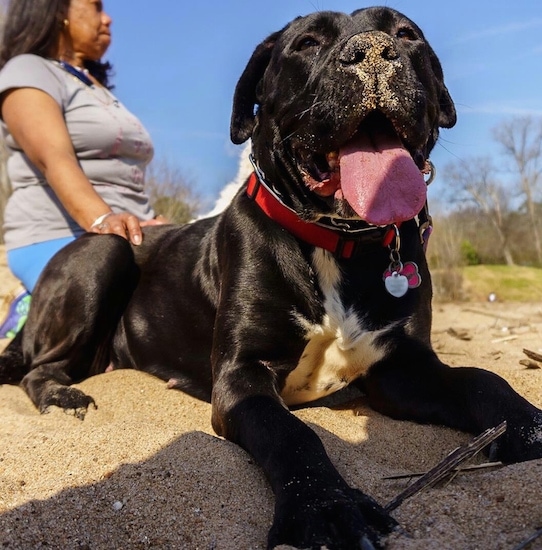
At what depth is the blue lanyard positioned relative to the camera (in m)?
4.68

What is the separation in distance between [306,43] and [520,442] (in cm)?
186

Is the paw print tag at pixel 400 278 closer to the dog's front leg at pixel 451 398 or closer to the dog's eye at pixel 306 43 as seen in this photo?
the dog's front leg at pixel 451 398

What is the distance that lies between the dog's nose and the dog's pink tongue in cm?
31

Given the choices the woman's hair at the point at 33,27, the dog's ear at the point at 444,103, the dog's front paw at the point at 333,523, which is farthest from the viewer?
the woman's hair at the point at 33,27

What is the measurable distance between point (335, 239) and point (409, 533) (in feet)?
4.77

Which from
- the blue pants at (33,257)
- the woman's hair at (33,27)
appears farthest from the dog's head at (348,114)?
the woman's hair at (33,27)

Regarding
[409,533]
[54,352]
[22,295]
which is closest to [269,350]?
[409,533]

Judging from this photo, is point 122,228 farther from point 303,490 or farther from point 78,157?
point 303,490

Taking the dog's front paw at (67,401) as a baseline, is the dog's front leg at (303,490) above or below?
above

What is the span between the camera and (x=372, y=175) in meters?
2.46

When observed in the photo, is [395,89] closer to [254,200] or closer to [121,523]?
[254,200]

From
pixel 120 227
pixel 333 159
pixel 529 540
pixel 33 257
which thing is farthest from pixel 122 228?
pixel 529 540

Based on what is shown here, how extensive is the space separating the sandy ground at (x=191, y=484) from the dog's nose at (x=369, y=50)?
138 centimetres

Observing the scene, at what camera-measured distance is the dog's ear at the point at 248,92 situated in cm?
310
